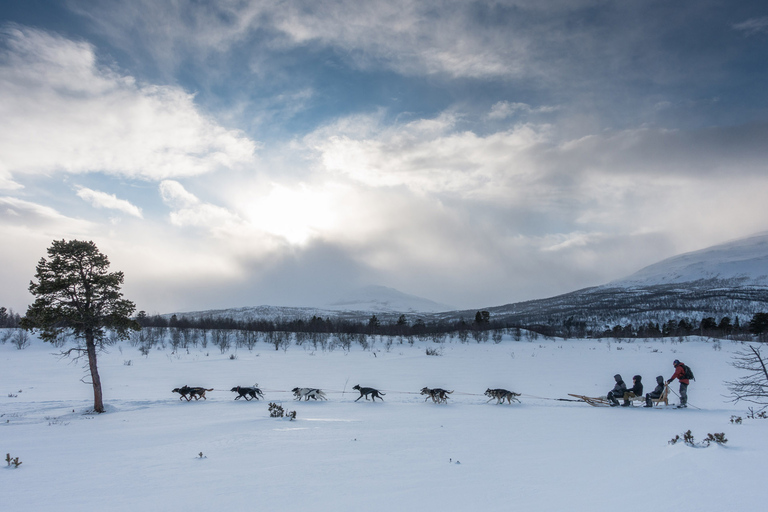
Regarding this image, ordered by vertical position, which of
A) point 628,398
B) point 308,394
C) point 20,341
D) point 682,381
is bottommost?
point 628,398

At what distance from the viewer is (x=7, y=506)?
5270mm

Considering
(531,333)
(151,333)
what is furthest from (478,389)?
(151,333)

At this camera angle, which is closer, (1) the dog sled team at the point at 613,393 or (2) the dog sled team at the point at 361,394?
(1) the dog sled team at the point at 613,393

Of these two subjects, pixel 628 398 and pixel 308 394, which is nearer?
pixel 628 398

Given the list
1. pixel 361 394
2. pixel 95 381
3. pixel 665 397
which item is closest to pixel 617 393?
pixel 665 397

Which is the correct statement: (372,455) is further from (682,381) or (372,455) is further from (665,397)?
(682,381)

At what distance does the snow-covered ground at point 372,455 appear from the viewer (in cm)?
507

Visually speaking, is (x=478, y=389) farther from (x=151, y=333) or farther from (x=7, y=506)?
(x=151, y=333)

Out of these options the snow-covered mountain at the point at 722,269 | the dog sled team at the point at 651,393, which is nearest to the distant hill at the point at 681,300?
the snow-covered mountain at the point at 722,269

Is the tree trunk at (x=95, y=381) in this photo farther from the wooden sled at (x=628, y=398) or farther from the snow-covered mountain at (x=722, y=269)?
the snow-covered mountain at (x=722, y=269)

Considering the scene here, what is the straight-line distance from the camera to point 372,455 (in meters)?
7.33

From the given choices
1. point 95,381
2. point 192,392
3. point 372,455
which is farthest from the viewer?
point 192,392

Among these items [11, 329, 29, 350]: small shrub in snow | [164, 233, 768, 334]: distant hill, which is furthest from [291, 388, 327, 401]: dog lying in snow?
[164, 233, 768, 334]: distant hill

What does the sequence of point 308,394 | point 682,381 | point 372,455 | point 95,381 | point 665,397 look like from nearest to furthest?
point 372,455 → point 682,381 → point 665,397 → point 95,381 → point 308,394
